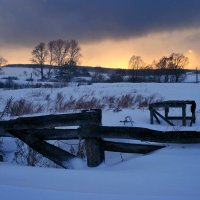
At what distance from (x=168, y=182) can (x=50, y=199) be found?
125cm

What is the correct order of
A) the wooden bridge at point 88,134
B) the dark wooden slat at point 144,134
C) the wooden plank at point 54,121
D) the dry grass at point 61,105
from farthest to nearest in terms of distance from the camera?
the dry grass at point 61,105 → the wooden plank at point 54,121 → the wooden bridge at point 88,134 → the dark wooden slat at point 144,134

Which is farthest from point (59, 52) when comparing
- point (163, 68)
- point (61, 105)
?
point (61, 105)

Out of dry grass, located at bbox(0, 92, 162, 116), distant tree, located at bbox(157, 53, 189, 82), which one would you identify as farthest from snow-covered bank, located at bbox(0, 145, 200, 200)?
distant tree, located at bbox(157, 53, 189, 82)

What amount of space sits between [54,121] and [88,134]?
0.57 meters

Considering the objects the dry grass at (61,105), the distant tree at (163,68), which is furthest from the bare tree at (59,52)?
the dry grass at (61,105)

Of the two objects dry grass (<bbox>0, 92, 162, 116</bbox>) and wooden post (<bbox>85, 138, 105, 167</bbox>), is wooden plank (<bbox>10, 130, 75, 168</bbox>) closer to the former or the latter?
wooden post (<bbox>85, 138, 105, 167</bbox>)

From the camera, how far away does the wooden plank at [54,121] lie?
4512mm

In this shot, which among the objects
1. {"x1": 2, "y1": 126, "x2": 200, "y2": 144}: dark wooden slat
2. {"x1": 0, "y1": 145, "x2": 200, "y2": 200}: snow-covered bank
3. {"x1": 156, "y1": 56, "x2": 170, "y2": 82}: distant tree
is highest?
{"x1": 156, "y1": 56, "x2": 170, "y2": 82}: distant tree

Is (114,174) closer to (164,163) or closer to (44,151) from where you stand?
(164,163)

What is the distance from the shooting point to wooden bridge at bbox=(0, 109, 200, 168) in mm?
4320

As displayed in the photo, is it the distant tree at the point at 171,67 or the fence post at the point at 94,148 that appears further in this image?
the distant tree at the point at 171,67

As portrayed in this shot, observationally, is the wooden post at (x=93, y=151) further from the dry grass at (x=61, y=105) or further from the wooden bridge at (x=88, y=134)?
the dry grass at (x=61, y=105)

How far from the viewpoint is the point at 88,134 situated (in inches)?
177

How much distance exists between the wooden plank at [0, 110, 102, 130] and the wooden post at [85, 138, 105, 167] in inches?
11.1
